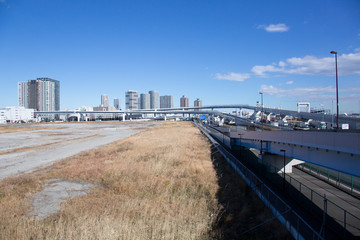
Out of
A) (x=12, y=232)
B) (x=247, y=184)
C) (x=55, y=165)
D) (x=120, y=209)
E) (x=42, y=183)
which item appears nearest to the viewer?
(x=12, y=232)

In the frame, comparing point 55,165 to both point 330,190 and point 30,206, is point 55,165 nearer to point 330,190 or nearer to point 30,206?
point 30,206

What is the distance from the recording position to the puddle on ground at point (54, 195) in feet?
54.6

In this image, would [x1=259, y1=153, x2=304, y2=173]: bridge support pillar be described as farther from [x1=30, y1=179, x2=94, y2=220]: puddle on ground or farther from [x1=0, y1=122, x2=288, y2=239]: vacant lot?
[x1=30, y1=179, x2=94, y2=220]: puddle on ground

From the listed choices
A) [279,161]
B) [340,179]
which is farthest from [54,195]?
[340,179]

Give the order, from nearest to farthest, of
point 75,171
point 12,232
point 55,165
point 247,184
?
point 12,232 → point 247,184 → point 75,171 → point 55,165

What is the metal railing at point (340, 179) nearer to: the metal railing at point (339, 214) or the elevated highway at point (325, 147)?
the elevated highway at point (325, 147)

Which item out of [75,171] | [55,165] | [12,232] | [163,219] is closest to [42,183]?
[75,171]

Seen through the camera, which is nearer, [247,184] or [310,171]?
[247,184]

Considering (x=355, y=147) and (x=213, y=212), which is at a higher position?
(x=355, y=147)

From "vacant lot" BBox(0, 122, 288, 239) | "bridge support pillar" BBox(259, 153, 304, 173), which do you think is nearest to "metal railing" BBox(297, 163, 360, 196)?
"bridge support pillar" BBox(259, 153, 304, 173)

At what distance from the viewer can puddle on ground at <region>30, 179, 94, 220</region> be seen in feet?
54.6

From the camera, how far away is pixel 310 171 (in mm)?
31281

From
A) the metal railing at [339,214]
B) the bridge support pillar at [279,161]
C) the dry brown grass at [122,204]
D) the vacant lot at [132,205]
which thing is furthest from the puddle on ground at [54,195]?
the bridge support pillar at [279,161]

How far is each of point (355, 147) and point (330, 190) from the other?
1058cm
